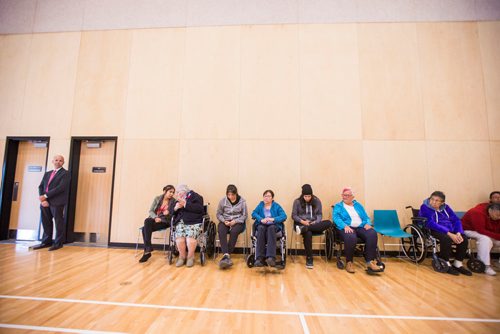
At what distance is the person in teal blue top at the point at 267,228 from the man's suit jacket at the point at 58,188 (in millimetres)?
3542

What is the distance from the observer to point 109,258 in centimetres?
373

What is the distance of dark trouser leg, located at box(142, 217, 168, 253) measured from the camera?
3.69 meters

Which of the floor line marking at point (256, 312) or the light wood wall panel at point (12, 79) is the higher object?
the light wood wall panel at point (12, 79)

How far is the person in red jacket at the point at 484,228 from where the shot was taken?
3.34 metres

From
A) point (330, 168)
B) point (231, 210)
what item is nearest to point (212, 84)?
point (231, 210)

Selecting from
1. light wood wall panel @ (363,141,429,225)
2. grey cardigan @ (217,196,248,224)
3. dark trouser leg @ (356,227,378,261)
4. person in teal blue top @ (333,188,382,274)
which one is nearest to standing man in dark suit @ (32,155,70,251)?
grey cardigan @ (217,196,248,224)

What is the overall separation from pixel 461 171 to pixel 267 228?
3.78 m

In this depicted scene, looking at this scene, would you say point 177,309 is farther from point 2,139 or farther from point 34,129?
point 2,139

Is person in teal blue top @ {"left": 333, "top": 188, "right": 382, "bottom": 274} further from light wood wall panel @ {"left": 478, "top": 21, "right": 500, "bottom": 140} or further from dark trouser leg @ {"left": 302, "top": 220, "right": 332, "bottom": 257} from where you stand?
light wood wall panel @ {"left": 478, "top": 21, "right": 500, "bottom": 140}

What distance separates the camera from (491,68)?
4.46 m

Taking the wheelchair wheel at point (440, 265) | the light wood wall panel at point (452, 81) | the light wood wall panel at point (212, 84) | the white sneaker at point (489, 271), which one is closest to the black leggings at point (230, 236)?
the light wood wall panel at point (212, 84)

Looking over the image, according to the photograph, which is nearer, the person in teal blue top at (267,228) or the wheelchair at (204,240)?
the person in teal blue top at (267,228)

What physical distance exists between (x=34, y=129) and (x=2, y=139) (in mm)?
742

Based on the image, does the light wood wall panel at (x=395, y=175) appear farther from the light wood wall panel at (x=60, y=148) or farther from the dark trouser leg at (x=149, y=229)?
the light wood wall panel at (x=60, y=148)
